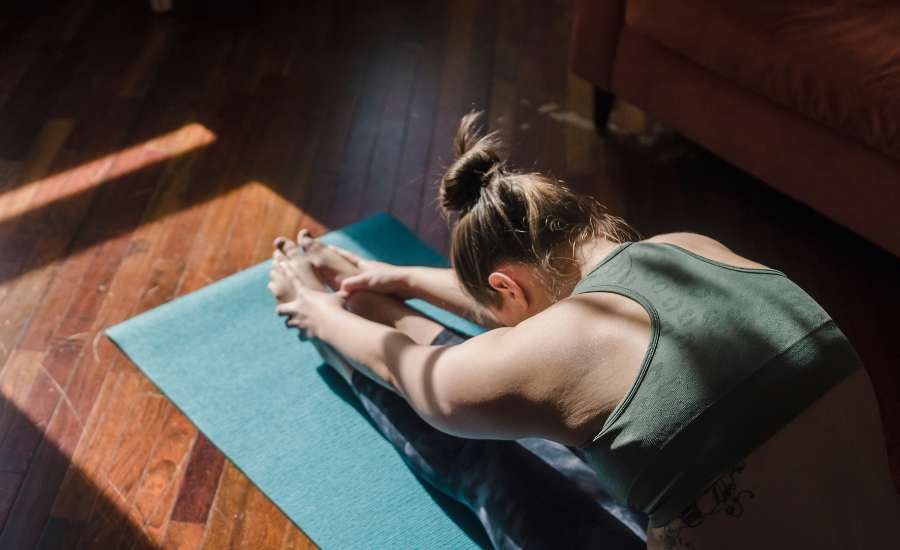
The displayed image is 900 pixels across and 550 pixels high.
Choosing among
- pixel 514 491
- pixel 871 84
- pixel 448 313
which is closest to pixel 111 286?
pixel 448 313

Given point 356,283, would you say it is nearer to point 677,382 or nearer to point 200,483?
point 200,483

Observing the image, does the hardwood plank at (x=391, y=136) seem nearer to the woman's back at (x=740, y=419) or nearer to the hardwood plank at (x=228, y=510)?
the hardwood plank at (x=228, y=510)

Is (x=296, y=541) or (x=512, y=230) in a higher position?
(x=512, y=230)

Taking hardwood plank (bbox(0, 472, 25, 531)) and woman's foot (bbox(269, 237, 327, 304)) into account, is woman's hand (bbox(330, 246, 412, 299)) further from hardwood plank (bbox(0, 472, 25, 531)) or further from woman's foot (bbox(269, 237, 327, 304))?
hardwood plank (bbox(0, 472, 25, 531))

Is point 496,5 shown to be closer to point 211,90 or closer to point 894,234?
point 211,90

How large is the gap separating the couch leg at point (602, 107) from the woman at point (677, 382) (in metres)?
1.21

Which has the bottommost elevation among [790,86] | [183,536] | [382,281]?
[183,536]

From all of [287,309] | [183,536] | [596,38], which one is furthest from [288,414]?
[596,38]

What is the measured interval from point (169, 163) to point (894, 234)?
5.41 ft

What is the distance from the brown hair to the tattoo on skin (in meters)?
0.35

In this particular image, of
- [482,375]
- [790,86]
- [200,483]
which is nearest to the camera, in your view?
[482,375]

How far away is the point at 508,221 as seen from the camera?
1283 millimetres

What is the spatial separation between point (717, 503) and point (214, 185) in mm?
1507

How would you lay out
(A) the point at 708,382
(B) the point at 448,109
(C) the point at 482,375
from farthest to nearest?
(B) the point at 448,109
(C) the point at 482,375
(A) the point at 708,382
